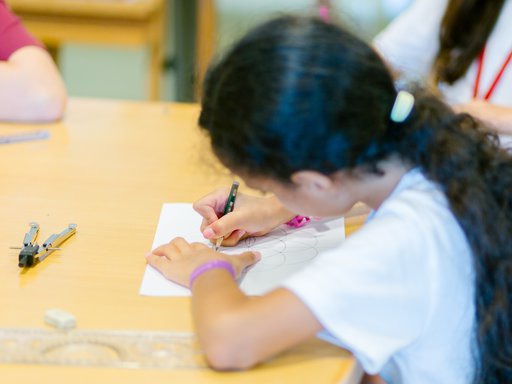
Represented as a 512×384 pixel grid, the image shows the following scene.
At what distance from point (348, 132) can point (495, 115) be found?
2.25 feet

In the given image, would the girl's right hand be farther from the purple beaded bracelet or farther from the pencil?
the purple beaded bracelet

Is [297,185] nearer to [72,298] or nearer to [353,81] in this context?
[353,81]

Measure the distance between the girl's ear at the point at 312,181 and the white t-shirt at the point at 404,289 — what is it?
0.07 m

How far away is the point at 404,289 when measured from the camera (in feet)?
2.85

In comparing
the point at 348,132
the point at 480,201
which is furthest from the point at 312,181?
the point at 480,201

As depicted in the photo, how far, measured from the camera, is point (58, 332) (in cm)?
91

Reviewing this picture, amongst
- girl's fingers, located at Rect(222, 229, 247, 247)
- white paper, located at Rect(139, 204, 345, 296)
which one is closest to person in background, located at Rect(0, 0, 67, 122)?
white paper, located at Rect(139, 204, 345, 296)

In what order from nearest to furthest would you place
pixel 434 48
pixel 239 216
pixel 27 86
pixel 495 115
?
pixel 239 216
pixel 495 115
pixel 27 86
pixel 434 48

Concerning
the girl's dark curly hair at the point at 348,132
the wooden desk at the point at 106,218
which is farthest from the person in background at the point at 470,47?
→ the girl's dark curly hair at the point at 348,132

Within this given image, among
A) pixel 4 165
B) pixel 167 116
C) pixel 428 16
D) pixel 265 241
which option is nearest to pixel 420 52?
pixel 428 16

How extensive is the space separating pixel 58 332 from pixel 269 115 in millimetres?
342

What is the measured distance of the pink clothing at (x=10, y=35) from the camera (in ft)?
5.67

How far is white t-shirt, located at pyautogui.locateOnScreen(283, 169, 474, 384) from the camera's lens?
33.2 inches

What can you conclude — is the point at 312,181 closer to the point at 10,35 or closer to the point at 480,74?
the point at 480,74
